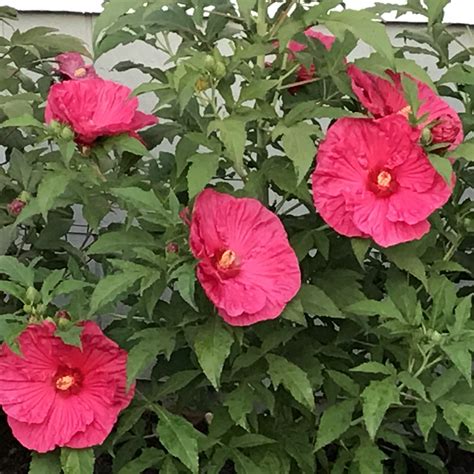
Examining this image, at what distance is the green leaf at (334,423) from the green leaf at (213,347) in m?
0.17

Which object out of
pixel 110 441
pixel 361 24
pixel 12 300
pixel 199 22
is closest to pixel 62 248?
pixel 12 300

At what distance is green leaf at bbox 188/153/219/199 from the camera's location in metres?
1.08

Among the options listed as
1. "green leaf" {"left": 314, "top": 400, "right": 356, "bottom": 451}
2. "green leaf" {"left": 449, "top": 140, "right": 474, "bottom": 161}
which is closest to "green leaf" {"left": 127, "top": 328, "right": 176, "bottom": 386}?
"green leaf" {"left": 314, "top": 400, "right": 356, "bottom": 451}

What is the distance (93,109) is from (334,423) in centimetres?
52

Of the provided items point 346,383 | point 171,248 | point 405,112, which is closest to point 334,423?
point 346,383

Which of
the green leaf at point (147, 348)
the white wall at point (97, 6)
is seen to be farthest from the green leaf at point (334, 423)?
the white wall at point (97, 6)

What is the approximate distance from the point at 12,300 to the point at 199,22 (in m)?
0.61

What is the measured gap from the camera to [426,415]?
112 cm

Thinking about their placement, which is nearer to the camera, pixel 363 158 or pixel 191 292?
pixel 191 292

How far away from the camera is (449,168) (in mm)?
1105

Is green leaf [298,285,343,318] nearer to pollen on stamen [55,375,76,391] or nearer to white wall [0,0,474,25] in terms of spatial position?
pollen on stamen [55,375,76,391]

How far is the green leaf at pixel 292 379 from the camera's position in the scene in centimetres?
114

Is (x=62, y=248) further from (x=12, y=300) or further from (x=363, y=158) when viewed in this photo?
(x=363, y=158)

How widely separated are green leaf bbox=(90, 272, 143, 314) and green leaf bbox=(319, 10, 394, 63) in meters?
0.38
